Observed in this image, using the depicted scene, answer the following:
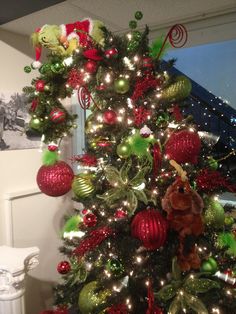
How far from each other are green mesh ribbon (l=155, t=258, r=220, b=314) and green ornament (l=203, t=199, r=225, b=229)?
240 mm

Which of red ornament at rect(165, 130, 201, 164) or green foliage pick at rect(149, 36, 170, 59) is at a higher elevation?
green foliage pick at rect(149, 36, 170, 59)

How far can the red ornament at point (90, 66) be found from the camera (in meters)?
1.33

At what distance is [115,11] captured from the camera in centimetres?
172

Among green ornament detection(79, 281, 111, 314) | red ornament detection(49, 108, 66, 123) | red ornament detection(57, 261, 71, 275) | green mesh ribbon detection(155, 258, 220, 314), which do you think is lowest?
green ornament detection(79, 281, 111, 314)

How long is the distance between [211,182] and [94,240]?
1.83 feet

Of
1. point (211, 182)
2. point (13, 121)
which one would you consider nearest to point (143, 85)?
point (211, 182)

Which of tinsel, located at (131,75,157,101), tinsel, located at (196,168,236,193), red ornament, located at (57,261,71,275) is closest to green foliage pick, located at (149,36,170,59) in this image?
tinsel, located at (131,75,157,101)

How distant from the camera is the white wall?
1.94m

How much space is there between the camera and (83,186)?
1386 mm

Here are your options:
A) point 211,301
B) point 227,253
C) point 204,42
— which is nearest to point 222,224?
point 227,253

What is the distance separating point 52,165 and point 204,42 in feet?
4.34

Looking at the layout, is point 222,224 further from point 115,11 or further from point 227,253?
point 115,11

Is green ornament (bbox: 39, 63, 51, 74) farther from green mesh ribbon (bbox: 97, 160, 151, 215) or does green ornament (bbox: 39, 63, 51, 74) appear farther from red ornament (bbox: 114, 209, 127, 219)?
red ornament (bbox: 114, 209, 127, 219)

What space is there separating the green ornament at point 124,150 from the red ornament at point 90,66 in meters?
0.36
